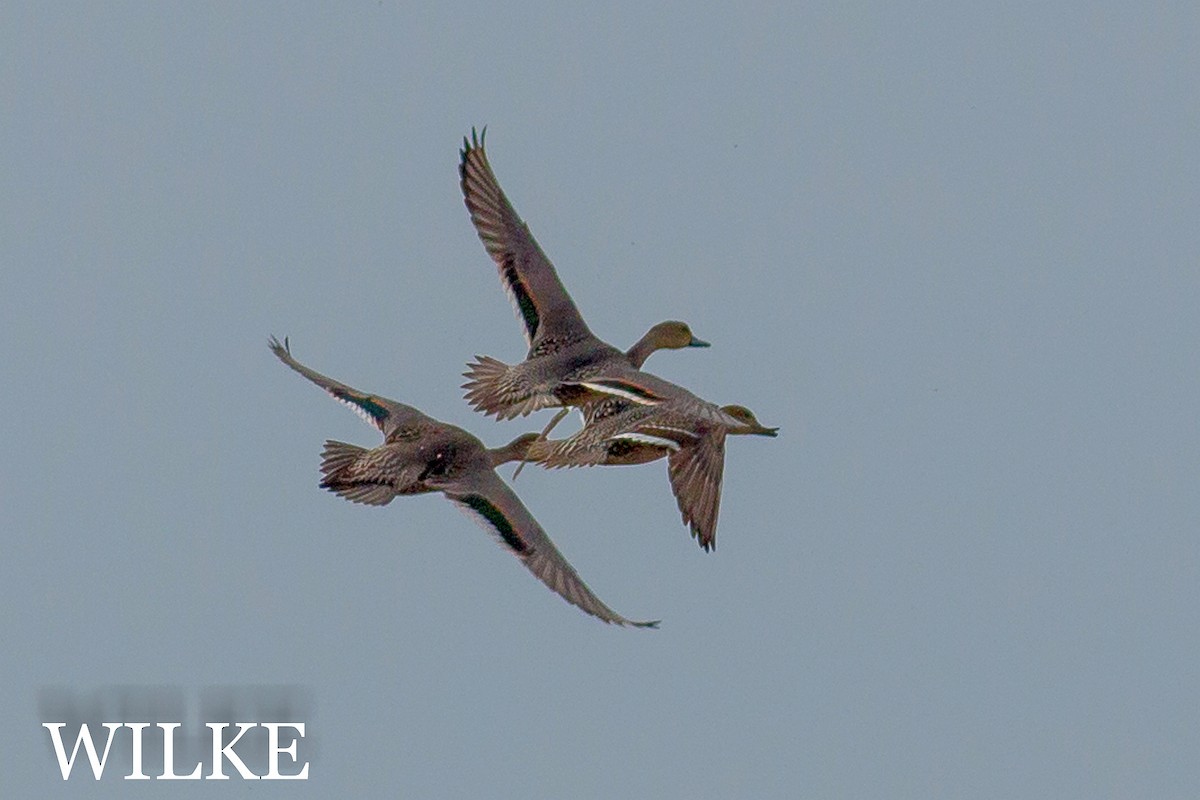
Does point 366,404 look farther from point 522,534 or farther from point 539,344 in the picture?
point 522,534

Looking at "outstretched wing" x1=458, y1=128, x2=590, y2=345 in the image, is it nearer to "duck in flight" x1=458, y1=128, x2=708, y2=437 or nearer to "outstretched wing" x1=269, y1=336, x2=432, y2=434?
"duck in flight" x1=458, y1=128, x2=708, y2=437

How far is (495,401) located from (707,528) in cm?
118

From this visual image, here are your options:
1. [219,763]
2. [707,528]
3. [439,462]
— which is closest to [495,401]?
[439,462]

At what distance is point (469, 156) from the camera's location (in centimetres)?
1258

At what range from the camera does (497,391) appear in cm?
1146

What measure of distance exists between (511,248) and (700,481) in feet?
6.75

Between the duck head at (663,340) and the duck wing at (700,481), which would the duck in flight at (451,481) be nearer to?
the duck wing at (700,481)

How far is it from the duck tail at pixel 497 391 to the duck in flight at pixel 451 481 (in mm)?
169

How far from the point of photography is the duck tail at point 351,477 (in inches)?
423

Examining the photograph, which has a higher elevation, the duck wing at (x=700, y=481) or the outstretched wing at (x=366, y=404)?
the outstretched wing at (x=366, y=404)

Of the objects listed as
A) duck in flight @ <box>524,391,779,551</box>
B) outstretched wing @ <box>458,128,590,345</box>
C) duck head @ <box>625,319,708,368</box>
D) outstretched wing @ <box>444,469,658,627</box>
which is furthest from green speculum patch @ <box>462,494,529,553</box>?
duck head @ <box>625,319,708,368</box>

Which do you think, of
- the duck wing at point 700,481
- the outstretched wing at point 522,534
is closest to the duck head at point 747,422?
the duck wing at point 700,481

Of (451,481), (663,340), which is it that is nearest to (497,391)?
(451,481)

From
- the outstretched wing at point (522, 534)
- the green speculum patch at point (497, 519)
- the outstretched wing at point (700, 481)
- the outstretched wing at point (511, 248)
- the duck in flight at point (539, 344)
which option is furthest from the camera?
the outstretched wing at point (511, 248)
